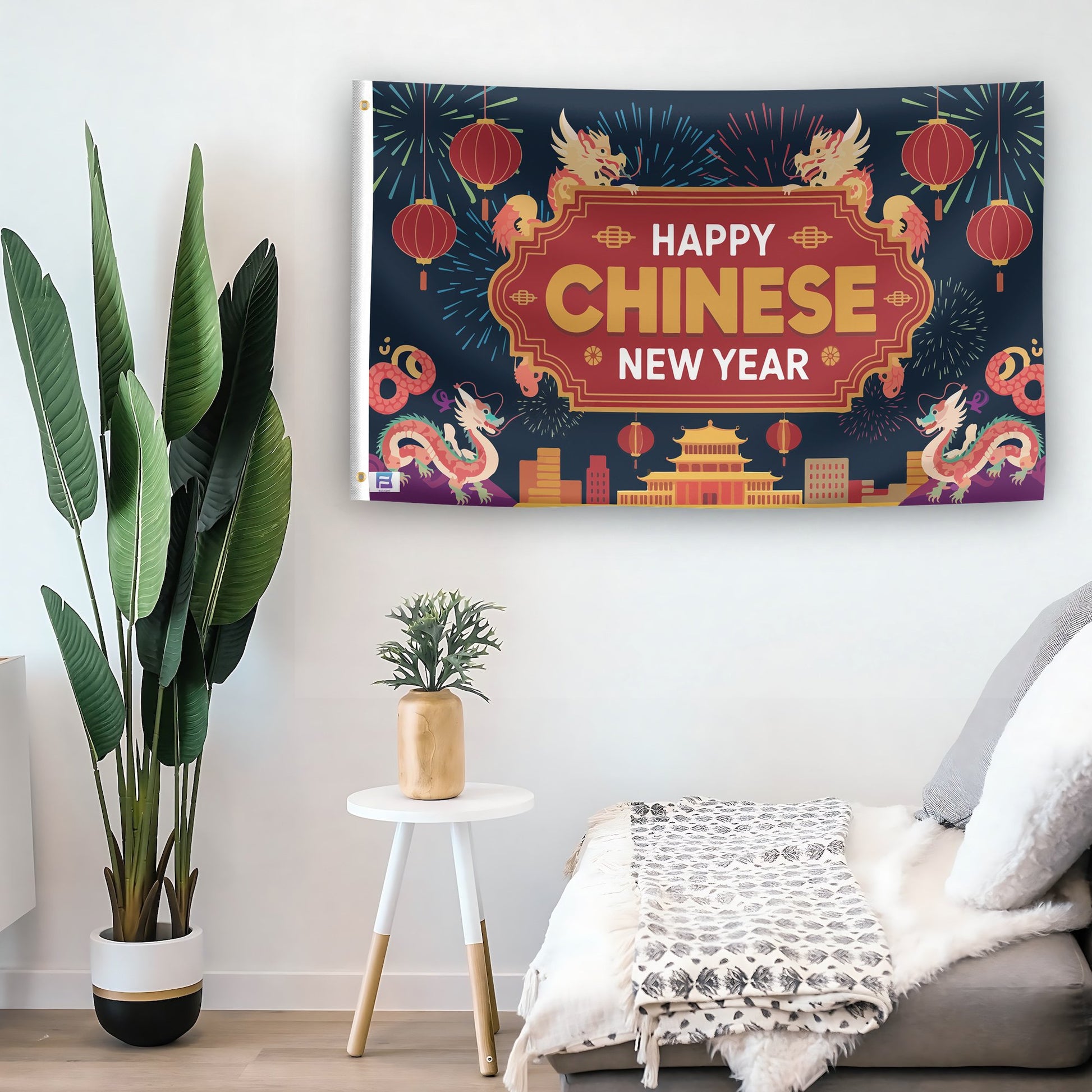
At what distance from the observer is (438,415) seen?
2340 mm

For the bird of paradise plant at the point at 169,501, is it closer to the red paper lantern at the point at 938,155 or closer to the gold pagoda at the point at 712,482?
the gold pagoda at the point at 712,482

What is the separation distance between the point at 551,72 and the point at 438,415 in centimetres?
81

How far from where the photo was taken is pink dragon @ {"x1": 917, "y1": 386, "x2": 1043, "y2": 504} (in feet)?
7.55

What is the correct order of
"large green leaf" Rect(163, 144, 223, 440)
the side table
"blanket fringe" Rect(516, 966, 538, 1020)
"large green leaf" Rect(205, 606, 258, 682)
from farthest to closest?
"large green leaf" Rect(205, 606, 258, 682) → "large green leaf" Rect(163, 144, 223, 440) → the side table → "blanket fringe" Rect(516, 966, 538, 1020)

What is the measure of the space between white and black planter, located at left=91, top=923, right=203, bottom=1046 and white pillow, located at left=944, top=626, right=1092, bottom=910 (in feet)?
4.80

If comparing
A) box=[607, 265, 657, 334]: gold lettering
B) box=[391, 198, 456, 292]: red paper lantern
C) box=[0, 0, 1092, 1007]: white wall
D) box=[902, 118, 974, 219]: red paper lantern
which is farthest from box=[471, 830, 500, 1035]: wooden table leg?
box=[902, 118, 974, 219]: red paper lantern

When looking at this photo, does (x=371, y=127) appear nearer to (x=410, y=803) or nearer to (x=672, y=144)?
(x=672, y=144)

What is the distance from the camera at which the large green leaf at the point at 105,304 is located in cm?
212

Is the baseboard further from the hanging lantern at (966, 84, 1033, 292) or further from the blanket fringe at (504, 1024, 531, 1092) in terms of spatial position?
the hanging lantern at (966, 84, 1033, 292)

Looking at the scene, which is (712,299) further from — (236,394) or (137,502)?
(137,502)

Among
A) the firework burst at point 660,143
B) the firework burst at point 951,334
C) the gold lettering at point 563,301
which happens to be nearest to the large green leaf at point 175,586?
the gold lettering at point 563,301

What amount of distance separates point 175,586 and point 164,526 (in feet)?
0.64

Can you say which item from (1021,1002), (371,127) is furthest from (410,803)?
(371,127)

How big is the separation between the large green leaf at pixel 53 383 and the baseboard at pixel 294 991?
42.0 inches
